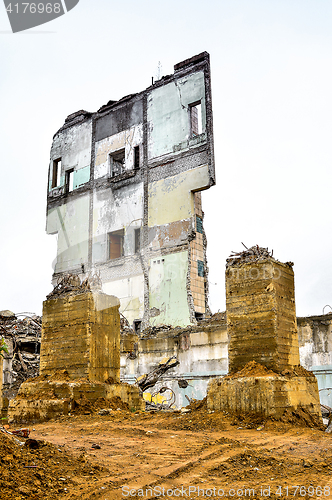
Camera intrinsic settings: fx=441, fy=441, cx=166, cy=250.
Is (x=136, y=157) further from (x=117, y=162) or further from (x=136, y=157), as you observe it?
(x=117, y=162)

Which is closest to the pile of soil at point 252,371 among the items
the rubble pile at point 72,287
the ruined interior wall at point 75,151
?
the rubble pile at point 72,287

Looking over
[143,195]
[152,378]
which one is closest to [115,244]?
[143,195]

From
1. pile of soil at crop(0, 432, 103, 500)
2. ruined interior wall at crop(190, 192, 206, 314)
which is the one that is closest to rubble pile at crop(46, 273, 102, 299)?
pile of soil at crop(0, 432, 103, 500)

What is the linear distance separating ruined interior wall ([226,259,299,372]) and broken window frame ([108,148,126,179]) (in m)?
16.8

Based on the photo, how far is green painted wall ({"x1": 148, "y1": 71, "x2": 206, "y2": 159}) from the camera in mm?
20219

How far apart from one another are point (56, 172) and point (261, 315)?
20.5m

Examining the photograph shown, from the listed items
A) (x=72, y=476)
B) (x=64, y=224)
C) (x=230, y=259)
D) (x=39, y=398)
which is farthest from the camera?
(x=64, y=224)

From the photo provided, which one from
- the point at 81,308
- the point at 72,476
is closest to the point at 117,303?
the point at 81,308

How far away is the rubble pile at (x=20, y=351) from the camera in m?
14.4

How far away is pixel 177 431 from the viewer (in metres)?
5.82

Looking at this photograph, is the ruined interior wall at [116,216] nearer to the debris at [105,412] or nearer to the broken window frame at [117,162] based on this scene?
the broken window frame at [117,162]

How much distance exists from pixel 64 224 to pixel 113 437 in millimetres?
18390

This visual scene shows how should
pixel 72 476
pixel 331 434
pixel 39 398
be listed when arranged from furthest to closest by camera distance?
pixel 39 398, pixel 331 434, pixel 72 476

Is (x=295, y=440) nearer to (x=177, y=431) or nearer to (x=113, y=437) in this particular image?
(x=177, y=431)
